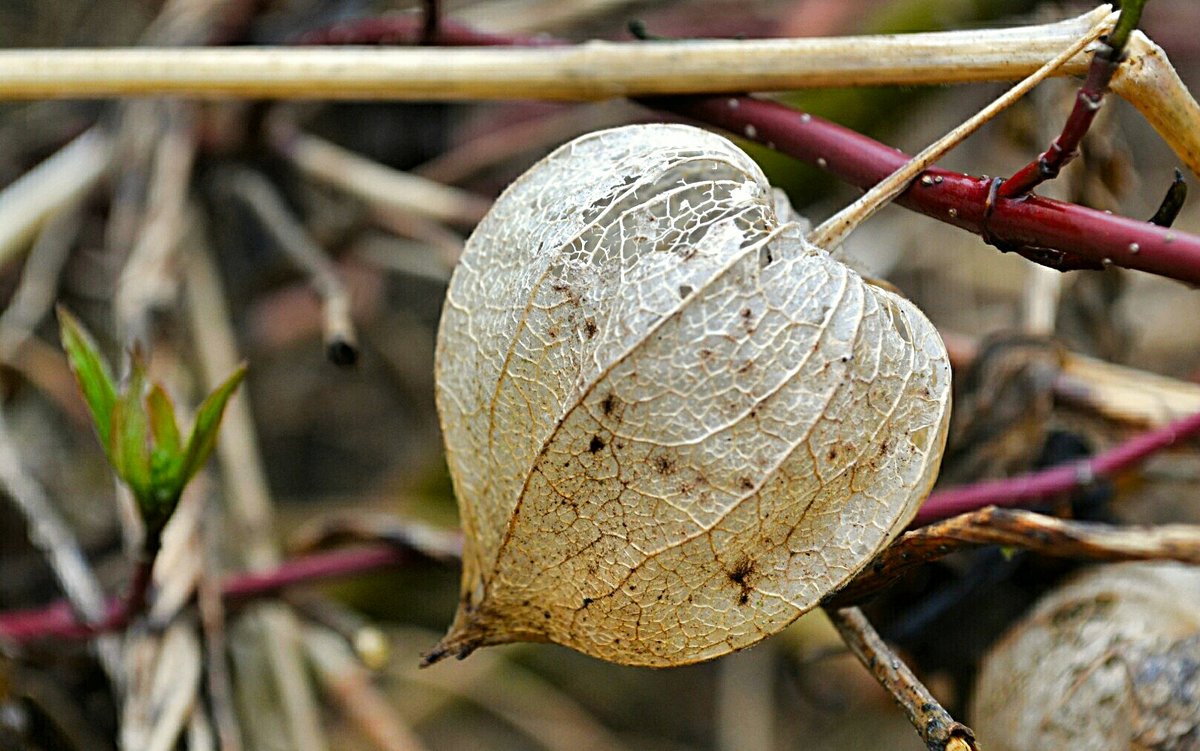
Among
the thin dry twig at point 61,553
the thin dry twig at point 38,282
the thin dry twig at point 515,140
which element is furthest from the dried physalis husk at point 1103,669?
the thin dry twig at point 38,282

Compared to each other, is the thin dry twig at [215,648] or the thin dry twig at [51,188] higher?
the thin dry twig at [51,188]

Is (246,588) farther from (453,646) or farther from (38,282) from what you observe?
(38,282)

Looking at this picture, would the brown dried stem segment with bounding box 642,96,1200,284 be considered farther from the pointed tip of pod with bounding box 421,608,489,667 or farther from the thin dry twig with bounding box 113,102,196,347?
the thin dry twig with bounding box 113,102,196,347

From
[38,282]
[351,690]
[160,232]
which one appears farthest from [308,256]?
[351,690]

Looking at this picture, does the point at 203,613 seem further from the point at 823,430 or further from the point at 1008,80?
the point at 1008,80

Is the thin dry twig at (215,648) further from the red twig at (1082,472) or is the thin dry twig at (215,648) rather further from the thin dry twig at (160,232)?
the red twig at (1082,472)

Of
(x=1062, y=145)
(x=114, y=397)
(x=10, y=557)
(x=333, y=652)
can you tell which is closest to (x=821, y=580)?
(x=1062, y=145)
